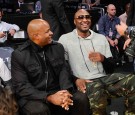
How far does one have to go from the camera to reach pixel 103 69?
293 cm

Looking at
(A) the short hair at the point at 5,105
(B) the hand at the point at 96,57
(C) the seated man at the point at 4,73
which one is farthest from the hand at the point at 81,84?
(A) the short hair at the point at 5,105

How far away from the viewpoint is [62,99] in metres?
2.33

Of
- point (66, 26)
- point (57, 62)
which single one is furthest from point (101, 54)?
point (66, 26)

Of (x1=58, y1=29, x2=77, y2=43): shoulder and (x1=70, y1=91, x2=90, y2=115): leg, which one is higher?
(x1=58, y1=29, x2=77, y2=43): shoulder

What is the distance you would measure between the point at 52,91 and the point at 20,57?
0.39 m

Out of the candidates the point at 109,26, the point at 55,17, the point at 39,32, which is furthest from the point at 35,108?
the point at 109,26

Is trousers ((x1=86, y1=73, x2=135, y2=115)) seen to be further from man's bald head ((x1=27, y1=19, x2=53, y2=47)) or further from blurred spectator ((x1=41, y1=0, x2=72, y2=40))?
blurred spectator ((x1=41, y1=0, x2=72, y2=40))

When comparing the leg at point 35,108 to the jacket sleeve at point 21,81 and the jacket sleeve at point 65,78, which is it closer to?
the jacket sleeve at point 21,81

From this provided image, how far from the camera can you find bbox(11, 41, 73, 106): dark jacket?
2443mm

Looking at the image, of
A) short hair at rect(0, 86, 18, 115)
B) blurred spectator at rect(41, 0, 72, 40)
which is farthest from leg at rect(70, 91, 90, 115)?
blurred spectator at rect(41, 0, 72, 40)

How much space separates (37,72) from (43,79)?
0.28 ft

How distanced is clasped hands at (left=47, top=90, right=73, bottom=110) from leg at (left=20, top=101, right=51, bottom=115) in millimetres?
72

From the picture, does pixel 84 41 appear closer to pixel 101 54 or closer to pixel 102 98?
pixel 101 54

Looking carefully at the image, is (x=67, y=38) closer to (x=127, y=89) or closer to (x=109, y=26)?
(x=127, y=89)
